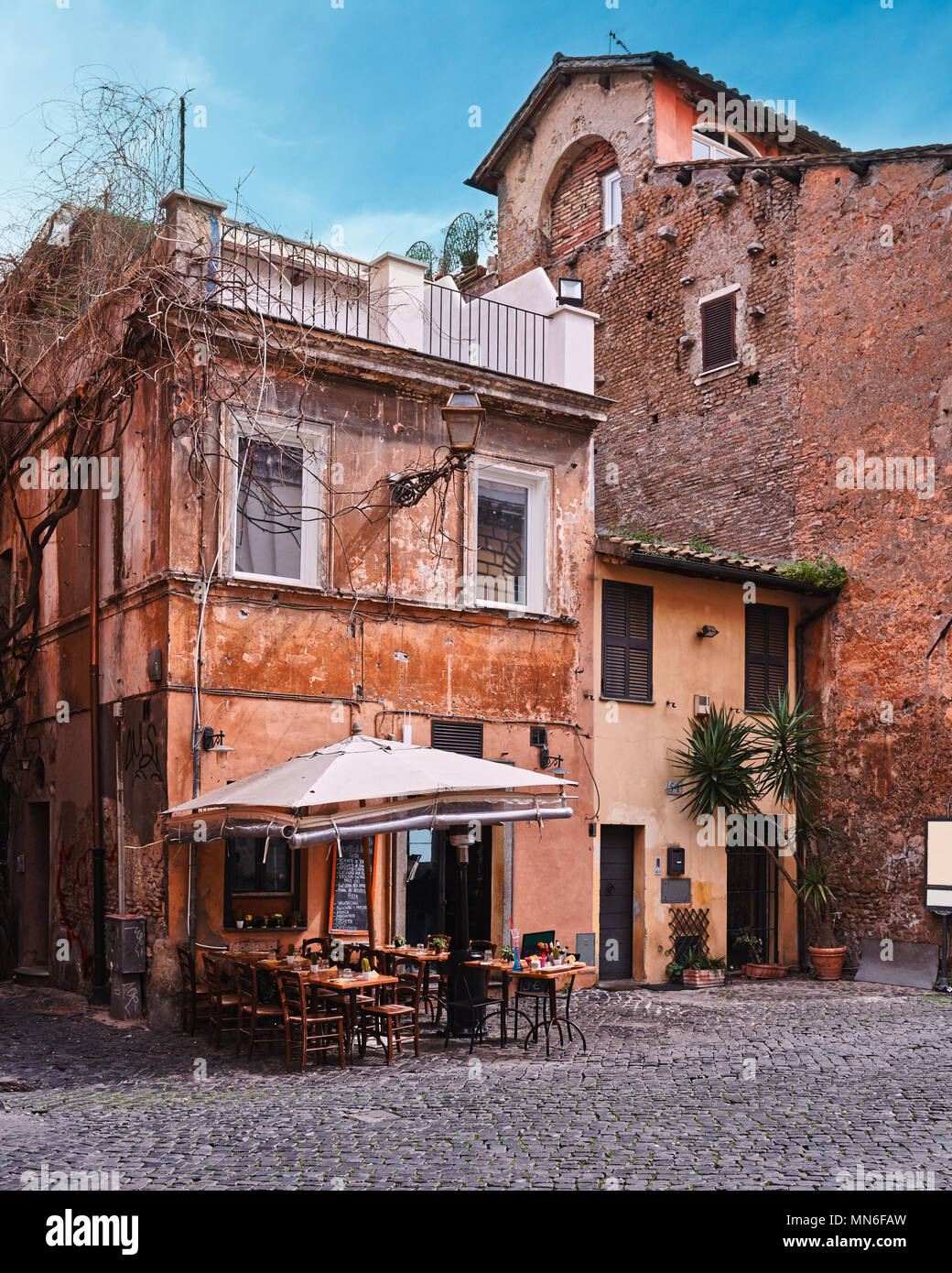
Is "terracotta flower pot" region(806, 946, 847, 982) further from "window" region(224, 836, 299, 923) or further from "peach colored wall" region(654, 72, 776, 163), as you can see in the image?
"peach colored wall" region(654, 72, 776, 163)

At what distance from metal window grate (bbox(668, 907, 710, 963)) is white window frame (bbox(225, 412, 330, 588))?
6479 millimetres

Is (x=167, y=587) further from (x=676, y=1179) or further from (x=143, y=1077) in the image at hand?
(x=676, y=1179)

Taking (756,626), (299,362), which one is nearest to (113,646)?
(299,362)

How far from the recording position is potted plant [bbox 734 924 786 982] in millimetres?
15875

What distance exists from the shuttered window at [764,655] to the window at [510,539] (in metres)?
3.75

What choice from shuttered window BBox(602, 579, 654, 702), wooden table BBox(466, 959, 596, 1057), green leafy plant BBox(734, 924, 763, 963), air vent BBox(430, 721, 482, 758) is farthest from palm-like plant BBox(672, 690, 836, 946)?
wooden table BBox(466, 959, 596, 1057)

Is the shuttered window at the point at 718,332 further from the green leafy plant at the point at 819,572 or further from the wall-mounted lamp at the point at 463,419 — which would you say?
the wall-mounted lamp at the point at 463,419

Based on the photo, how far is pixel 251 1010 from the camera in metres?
9.95

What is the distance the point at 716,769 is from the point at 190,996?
7120 mm

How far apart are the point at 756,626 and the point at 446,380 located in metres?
5.94

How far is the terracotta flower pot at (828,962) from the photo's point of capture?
52.2 feet

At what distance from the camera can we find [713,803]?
15.3m

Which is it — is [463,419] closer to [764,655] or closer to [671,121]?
[764,655]

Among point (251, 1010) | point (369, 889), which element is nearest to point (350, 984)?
point (251, 1010)
